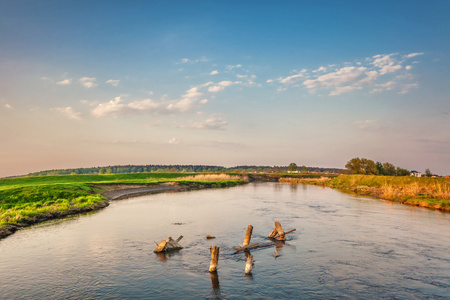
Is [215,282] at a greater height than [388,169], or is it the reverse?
[388,169]

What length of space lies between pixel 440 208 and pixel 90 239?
54.6 meters

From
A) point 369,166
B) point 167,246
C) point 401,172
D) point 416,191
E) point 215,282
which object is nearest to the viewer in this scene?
point 215,282

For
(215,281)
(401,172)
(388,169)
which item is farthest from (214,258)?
(388,169)

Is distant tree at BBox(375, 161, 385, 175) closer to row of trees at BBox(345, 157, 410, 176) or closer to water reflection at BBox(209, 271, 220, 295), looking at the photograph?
row of trees at BBox(345, 157, 410, 176)

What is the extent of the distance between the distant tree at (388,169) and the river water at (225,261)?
98.5 meters

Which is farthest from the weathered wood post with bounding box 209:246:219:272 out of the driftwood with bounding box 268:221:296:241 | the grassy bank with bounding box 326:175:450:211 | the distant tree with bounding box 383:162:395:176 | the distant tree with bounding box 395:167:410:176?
the distant tree with bounding box 383:162:395:176

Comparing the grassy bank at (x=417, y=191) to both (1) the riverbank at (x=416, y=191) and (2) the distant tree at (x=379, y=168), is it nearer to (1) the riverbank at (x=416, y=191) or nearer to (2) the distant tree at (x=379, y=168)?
(1) the riverbank at (x=416, y=191)

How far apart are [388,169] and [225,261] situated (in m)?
129

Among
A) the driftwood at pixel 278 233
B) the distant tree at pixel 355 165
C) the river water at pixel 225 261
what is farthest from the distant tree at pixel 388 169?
the driftwood at pixel 278 233

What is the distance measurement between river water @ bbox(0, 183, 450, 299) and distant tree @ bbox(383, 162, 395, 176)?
9849 centimetres

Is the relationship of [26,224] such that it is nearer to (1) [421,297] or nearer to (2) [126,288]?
(2) [126,288]

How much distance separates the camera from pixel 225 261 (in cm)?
2302

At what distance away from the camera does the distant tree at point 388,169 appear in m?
128

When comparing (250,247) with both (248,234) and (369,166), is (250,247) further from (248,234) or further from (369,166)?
A: (369,166)
